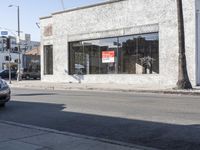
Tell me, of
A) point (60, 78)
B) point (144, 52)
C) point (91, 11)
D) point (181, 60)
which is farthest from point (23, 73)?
point (181, 60)

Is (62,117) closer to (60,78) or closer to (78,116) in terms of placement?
(78,116)

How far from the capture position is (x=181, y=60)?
2417 cm

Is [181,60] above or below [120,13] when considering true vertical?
below

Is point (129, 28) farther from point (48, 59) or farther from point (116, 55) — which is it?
point (48, 59)

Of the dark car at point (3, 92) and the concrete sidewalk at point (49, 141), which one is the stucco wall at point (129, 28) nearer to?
the dark car at point (3, 92)

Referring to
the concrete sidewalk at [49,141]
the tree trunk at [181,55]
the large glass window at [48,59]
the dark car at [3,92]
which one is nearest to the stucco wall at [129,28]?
the large glass window at [48,59]

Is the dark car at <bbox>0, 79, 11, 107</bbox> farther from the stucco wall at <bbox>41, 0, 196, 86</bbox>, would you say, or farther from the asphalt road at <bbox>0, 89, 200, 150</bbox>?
the stucco wall at <bbox>41, 0, 196, 86</bbox>

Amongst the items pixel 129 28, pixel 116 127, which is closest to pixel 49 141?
pixel 116 127

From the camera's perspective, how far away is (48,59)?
39500 millimetres

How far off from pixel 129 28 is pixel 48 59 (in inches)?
431

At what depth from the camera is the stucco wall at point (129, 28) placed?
28.5m

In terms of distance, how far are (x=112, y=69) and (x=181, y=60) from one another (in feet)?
31.7

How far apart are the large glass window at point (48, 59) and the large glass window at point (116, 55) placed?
3.01 m

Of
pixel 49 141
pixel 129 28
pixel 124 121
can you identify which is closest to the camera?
pixel 49 141
